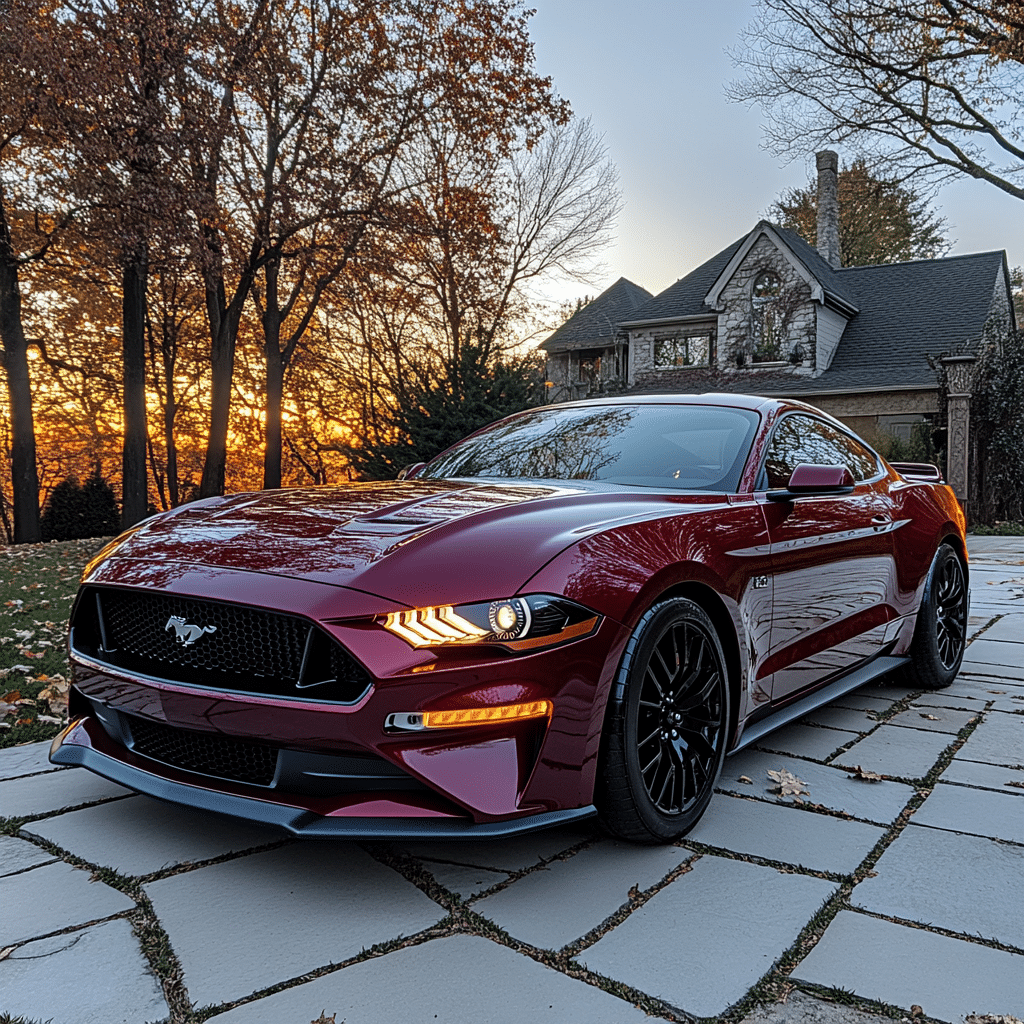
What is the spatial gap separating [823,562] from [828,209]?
28.1 m

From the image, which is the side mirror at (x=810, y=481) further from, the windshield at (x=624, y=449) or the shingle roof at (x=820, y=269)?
the shingle roof at (x=820, y=269)

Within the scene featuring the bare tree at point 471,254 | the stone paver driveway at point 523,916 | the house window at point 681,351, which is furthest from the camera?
the house window at point 681,351

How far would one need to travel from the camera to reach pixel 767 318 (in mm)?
24062

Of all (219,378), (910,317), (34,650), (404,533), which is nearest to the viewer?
(404,533)

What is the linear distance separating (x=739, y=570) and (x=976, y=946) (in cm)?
122

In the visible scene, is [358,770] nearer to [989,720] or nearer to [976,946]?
[976,946]

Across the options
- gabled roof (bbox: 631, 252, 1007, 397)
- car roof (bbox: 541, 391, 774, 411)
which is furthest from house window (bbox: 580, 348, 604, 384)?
car roof (bbox: 541, 391, 774, 411)

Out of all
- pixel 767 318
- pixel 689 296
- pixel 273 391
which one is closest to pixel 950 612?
pixel 273 391

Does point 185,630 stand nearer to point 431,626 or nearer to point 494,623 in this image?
point 431,626

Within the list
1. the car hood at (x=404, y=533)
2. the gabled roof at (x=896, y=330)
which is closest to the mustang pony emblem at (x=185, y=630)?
the car hood at (x=404, y=533)

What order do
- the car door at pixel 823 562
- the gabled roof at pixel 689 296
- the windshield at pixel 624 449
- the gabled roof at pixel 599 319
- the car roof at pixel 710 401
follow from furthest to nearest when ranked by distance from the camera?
the gabled roof at pixel 599 319 → the gabled roof at pixel 689 296 → the car roof at pixel 710 401 → the windshield at pixel 624 449 → the car door at pixel 823 562

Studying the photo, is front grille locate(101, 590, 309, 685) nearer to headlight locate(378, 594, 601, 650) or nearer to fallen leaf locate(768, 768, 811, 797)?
headlight locate(378, 594, 601, 650)

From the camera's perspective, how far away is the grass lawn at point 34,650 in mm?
3750

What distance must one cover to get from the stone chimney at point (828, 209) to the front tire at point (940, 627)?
25.8 metres
